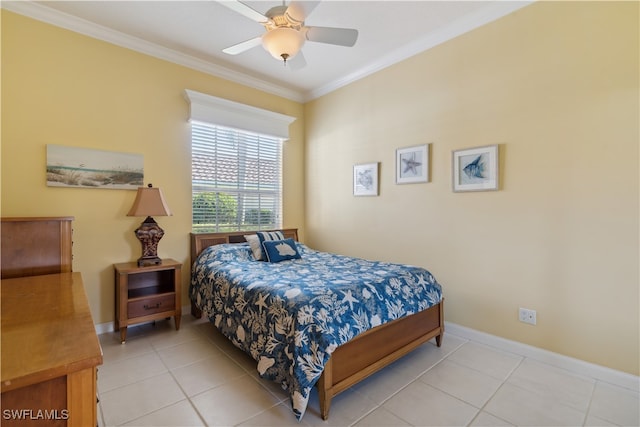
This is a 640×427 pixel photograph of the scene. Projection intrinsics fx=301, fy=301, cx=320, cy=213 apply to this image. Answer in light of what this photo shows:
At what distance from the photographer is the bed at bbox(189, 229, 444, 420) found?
5.65 ft

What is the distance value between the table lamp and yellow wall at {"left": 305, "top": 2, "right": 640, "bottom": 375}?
2.36 m

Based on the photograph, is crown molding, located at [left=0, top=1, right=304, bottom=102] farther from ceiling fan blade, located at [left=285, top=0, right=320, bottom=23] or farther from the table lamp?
ceiling fan blade, located at [left=285, top=0, right=320, bottom=23]

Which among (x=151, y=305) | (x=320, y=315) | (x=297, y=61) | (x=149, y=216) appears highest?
(x=297, y=61)

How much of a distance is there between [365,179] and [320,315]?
7.27 ft

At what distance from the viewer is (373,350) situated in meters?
2.04

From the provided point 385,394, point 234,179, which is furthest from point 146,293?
point 385,394

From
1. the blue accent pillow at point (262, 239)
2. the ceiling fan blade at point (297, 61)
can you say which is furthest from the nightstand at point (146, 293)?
the ceiling fan blade at point (297, 61)

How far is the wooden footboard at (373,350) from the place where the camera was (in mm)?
1754

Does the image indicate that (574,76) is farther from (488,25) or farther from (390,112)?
(390,112)

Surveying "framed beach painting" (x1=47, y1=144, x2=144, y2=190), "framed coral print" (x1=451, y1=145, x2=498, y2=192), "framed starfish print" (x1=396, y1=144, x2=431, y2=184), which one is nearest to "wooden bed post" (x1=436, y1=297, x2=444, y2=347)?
"framed coral print" (x1=451, y1=145, x2=498, y2=192)

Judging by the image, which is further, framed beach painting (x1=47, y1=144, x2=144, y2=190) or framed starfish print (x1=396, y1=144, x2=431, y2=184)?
framed starfish print (x1=396, y1=144, x2=431, y2=184)

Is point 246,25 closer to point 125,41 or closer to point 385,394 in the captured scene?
point 125,41

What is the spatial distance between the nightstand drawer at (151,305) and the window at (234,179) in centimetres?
87

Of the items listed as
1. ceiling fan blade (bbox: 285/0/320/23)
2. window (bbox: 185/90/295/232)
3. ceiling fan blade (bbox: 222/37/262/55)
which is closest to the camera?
ceiling fan blade (bbox: 285/0/320/23)
